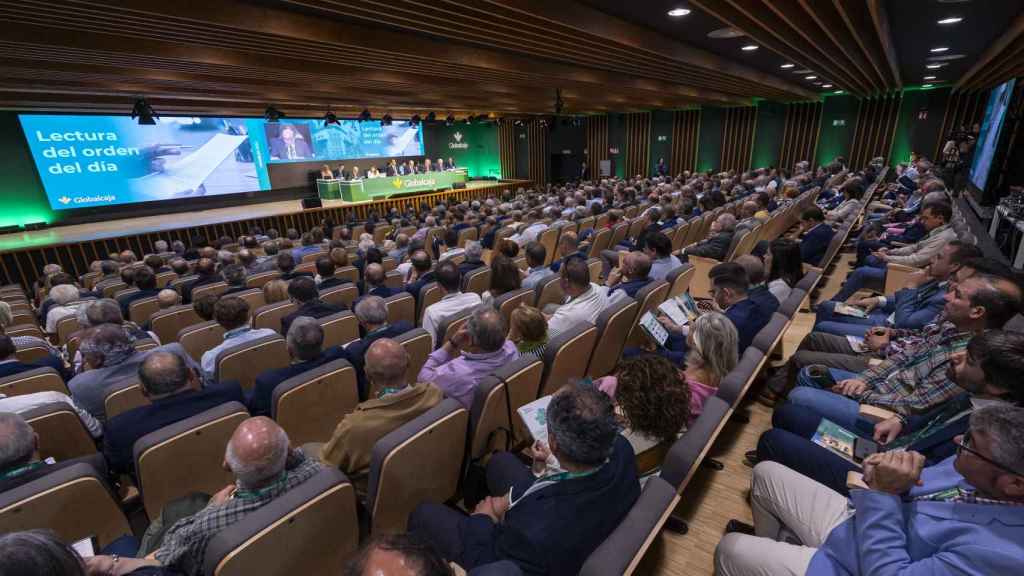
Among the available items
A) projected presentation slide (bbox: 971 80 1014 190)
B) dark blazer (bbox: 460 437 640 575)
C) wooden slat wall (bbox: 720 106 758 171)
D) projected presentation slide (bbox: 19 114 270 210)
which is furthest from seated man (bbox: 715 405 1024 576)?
wooden slat wall (bbox: 720 106 758 171)

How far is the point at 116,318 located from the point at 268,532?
3.14 meters

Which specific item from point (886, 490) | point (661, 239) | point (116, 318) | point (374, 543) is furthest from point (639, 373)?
point (116, 318)

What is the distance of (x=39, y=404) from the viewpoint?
2.18 metres

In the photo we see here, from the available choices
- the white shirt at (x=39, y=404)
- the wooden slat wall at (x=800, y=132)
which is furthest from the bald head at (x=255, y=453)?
the wooden slat wall at (x=800, y=132)

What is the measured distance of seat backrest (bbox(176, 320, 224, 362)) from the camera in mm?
3201

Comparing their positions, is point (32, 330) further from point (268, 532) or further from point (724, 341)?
point (724, 341)

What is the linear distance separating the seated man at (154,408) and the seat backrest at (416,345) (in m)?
1.02

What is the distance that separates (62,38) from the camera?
425 centimetres

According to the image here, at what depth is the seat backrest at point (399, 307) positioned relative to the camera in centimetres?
354

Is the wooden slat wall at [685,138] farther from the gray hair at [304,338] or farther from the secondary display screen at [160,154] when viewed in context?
the gray hair at [304,338]

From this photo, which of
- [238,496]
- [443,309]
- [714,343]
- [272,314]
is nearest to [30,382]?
[272,314]

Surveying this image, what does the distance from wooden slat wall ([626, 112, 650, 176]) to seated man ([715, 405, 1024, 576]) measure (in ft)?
62.8

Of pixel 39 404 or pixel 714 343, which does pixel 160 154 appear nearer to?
pixel 39 404

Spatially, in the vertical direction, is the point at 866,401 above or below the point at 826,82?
below
